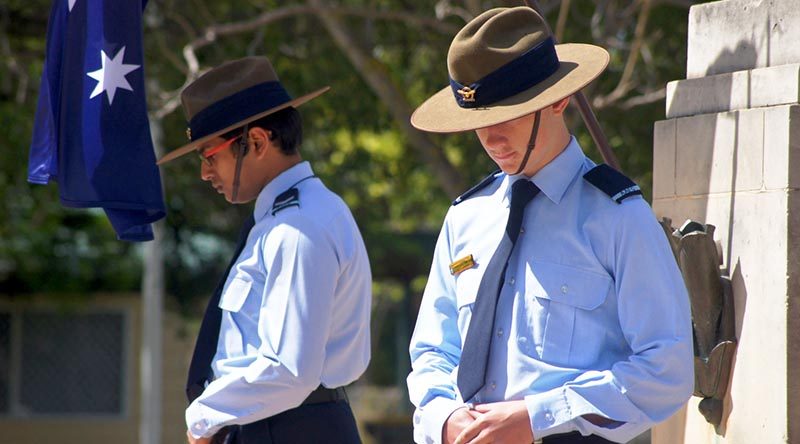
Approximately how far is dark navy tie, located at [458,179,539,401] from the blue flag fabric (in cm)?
172

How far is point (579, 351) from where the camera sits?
8.29 feet

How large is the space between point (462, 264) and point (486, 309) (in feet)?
0.54

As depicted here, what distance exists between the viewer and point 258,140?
3.58 metres

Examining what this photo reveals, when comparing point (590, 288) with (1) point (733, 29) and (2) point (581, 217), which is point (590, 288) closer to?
(2) point (581, 217)

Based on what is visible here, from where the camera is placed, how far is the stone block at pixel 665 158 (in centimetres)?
352

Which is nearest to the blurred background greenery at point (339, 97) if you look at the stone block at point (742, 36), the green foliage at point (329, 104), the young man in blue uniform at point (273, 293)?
the green foliage at point (329, 104)

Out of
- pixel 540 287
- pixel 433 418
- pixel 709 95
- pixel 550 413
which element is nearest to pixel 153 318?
pixel 709 95

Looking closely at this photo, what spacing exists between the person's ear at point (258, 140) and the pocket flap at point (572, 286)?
125 centimetres

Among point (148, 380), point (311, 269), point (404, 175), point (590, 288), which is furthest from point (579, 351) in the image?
point (148, 380)

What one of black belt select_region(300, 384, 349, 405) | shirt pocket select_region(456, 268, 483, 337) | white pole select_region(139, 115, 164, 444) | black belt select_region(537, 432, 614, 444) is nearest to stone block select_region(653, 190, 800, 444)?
black belt select_region(537, 432, 614, 444)

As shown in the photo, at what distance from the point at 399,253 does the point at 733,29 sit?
25.3 ft

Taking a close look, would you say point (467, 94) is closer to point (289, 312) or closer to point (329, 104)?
point (289, 312)

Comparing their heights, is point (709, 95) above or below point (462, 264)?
above

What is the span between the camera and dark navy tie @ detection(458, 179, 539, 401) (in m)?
2.60
